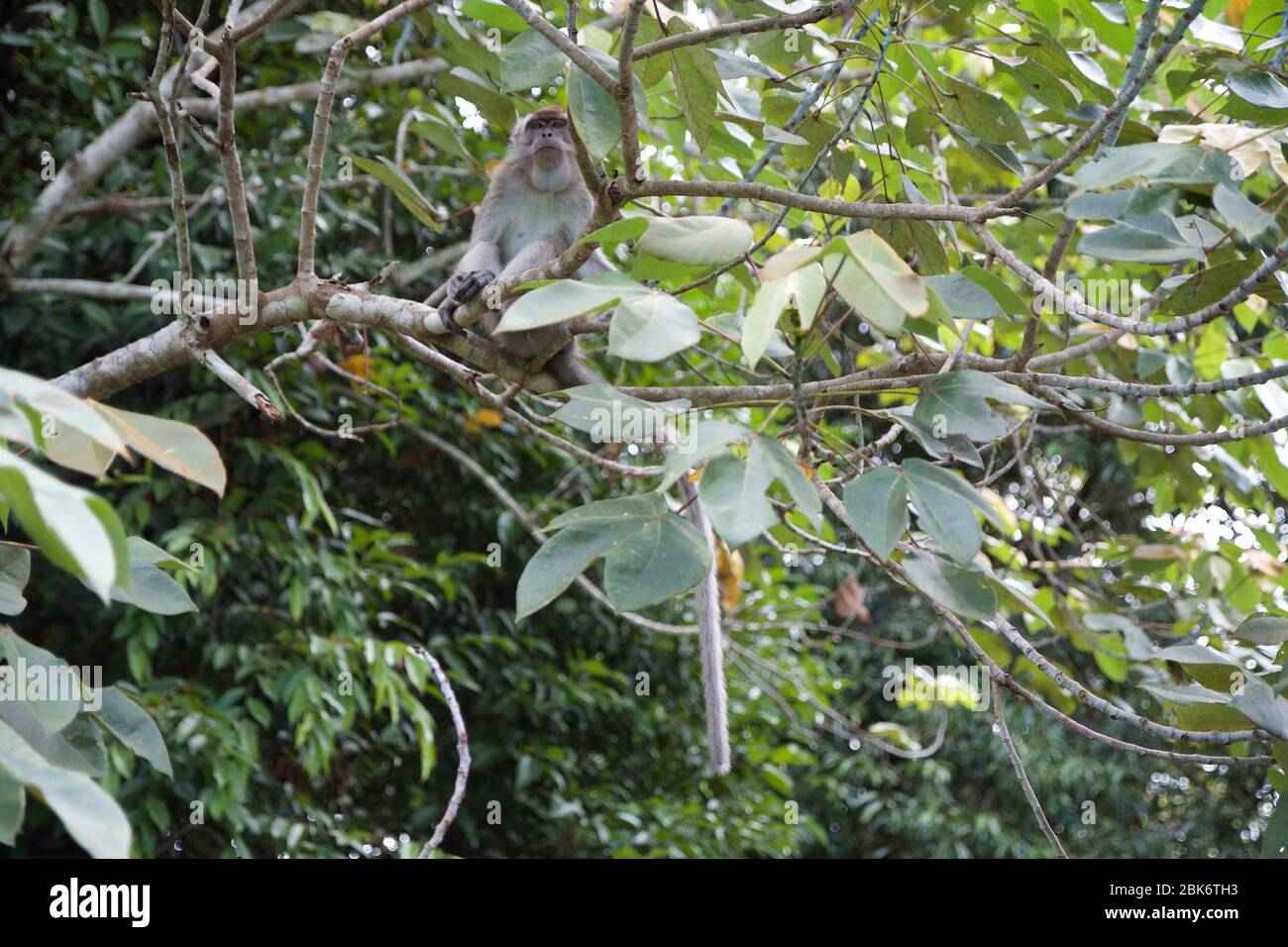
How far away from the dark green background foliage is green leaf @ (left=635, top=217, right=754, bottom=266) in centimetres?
274

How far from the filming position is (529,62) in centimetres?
200

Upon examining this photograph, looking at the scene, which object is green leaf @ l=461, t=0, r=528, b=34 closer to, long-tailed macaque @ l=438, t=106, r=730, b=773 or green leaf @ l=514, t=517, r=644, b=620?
long-tailed macaque @ l=438, t=106, r=730, b=773

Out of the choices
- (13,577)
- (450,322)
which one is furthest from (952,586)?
(13,577)

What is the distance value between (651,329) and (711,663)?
158 centimetres

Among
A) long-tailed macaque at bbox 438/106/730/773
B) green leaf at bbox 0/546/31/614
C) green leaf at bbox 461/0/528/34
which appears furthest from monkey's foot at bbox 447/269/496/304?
green leaf at bbox 0/546/31/614

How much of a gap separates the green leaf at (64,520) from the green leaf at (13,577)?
839mm

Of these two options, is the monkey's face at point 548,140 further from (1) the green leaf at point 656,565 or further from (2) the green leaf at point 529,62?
(1) the green leaf at point 656,565

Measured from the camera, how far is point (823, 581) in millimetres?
9797

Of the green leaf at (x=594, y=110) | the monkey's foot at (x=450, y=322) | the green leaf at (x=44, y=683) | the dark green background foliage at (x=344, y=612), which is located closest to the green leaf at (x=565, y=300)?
the green leaf at (x=594, y=110)

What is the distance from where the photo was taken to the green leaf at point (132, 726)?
183cm

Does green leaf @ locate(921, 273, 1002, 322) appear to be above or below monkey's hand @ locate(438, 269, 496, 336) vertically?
below

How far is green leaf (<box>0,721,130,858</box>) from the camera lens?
1.02 meters

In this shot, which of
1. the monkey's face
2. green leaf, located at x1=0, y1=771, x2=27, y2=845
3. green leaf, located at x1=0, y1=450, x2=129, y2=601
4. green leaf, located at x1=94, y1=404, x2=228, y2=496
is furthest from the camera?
the monkey's face
